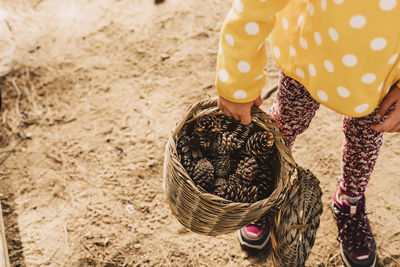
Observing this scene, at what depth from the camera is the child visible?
833 mm

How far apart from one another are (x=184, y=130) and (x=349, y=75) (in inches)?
23.2

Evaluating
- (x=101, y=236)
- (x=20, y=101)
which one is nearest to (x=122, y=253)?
(x=101, y=236)

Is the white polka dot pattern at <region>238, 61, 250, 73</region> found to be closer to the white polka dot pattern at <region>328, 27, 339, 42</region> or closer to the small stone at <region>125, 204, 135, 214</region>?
the white polka dot pattern at <region>328, 27, 339, 42</region>

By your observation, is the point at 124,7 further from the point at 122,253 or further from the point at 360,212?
the point at 360,212

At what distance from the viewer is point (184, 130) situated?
130 cm

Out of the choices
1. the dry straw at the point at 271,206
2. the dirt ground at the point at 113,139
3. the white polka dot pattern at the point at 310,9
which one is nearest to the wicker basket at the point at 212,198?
the dry straw at the point at 271,206

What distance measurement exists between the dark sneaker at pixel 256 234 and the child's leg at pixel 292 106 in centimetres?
41

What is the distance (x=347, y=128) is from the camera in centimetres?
121

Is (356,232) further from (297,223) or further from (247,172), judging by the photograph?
(247,172)

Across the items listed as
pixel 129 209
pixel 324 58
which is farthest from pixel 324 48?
pixel 129 209

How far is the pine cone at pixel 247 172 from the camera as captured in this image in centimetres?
125

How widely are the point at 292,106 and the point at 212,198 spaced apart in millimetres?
436

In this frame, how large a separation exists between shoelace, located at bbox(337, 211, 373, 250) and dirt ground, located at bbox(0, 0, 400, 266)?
10 centimetres

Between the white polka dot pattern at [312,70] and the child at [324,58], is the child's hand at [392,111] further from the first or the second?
the white polka dot pattern at [312,70]
